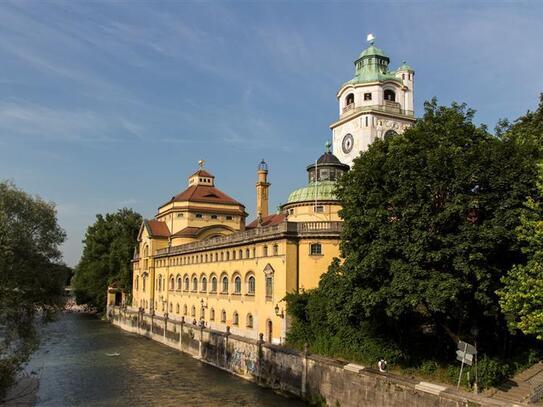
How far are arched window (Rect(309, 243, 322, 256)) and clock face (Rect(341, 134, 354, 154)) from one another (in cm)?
2579

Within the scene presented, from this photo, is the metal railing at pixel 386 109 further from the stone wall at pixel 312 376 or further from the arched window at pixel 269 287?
the stone wall at pixel 312 376

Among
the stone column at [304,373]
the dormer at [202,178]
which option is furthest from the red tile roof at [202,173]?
the stone column at [304,373]

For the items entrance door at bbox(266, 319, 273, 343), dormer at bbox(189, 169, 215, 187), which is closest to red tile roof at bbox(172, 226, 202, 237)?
dormer at bbox(189, 169, 215, 187)

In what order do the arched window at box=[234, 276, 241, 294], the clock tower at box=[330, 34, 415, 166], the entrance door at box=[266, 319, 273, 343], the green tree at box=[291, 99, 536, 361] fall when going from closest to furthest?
the green tree at box=[291, 99, 536, 361], the entrance door at box=[266, 319, 273, 343], the arched window at box=[234, 276, 241, 294], the clock tower at box=[330, 34, 415, 166]

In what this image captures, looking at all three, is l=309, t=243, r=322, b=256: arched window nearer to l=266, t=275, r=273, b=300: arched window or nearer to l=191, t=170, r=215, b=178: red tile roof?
l=266, t=275, r=273, b=300: arched window

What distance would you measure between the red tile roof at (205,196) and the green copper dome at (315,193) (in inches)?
1008

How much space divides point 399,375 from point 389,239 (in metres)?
7.00

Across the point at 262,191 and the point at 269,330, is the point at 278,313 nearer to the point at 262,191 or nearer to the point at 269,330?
the point at 269,330

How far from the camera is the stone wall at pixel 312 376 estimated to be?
22859 mm

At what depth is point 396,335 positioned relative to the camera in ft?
91.5

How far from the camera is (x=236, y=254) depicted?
145 feet

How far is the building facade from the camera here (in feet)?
121

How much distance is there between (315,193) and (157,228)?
32387mm

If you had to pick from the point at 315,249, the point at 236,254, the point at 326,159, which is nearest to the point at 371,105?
the point at 326,159
